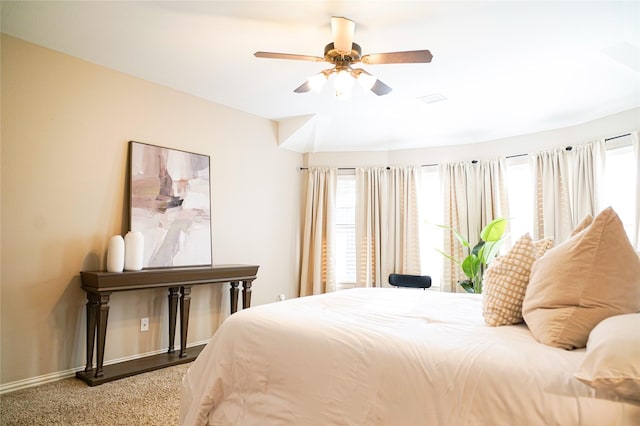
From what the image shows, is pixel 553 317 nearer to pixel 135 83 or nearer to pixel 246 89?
pixel 246 89

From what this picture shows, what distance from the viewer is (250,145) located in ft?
15.6

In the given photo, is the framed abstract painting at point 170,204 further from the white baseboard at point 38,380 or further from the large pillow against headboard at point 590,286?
the large pillow against headboard at point 590,286

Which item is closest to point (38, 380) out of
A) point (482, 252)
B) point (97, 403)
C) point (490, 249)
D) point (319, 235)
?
point (97, 403)

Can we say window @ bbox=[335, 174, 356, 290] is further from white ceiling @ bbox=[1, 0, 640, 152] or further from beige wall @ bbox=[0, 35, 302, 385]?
beige wall @ bbox=[0, 35, 302, 385]

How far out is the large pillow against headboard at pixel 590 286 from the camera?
1283 millimetres

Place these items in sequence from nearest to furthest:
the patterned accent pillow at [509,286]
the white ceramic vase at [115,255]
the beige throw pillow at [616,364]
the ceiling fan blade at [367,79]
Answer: the beige throw pillow at [616,364] → the patterned accent pillow at [509,286] → the ceiling fan blade at [367,79] → the white ceramic vase at [115,255]

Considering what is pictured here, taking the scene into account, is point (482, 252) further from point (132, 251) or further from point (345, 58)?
point (132, 251)

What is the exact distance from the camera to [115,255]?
10.4 feet

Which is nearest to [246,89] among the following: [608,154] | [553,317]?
[553,317]

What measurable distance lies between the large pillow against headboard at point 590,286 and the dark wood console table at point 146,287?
292cm

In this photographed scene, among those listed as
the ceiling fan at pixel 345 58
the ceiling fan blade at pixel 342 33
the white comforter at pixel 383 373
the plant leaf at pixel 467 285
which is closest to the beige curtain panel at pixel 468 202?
the plant leaf at pixel 467 285

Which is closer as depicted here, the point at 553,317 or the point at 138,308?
the point at 553,317

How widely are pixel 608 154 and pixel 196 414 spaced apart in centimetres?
454

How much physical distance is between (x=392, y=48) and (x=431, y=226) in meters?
2.85
